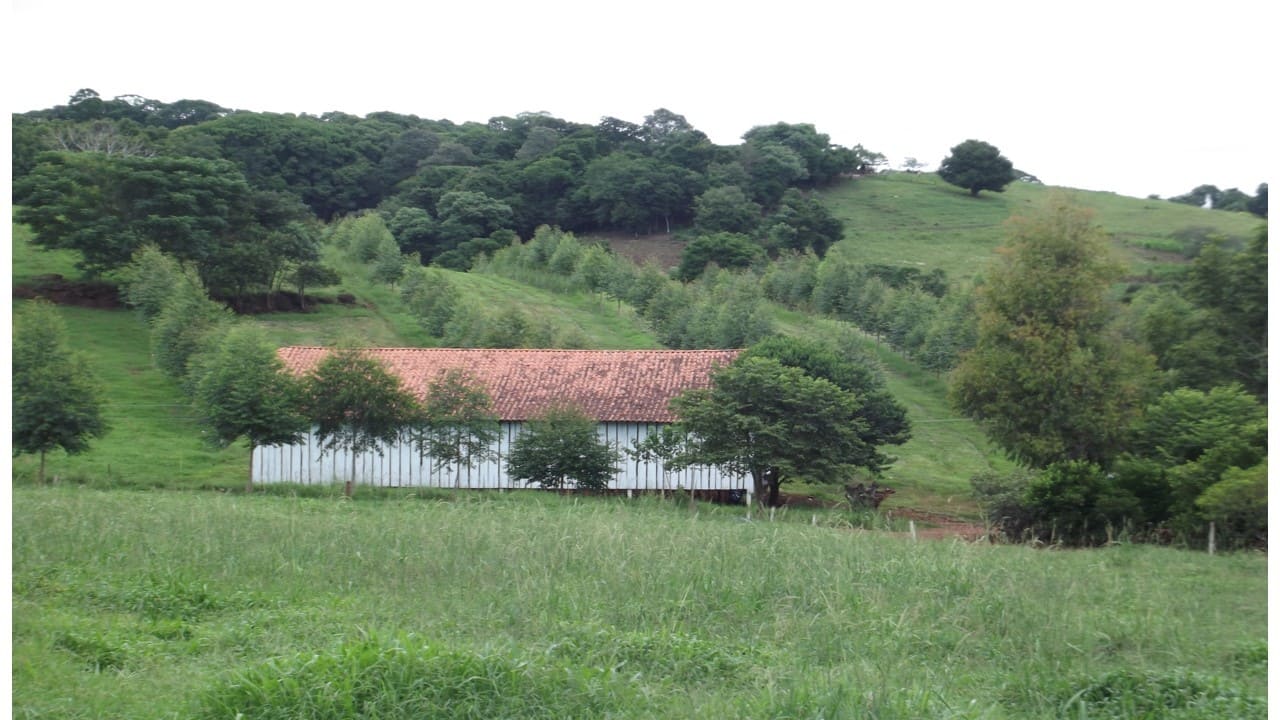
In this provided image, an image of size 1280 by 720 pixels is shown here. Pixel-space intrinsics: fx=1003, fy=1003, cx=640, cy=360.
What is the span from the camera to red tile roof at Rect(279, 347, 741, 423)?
83.5ft

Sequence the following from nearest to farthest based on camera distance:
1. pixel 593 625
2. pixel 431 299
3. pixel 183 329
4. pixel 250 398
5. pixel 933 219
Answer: pixel 593 625 < pixel 250 398 < pixel 183 329 < pixel 431 299 < pixel 933 219

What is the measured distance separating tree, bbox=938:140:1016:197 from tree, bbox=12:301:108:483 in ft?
229

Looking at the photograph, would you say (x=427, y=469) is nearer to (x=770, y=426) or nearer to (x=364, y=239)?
(x=770, y=426)

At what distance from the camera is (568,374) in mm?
27062

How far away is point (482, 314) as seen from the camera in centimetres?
3669

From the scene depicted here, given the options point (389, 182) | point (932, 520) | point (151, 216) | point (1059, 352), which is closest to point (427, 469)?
point (932, 520)

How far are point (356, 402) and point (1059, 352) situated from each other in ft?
50.9

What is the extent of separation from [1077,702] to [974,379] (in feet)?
58.7

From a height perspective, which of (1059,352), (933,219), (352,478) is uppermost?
(933,219)

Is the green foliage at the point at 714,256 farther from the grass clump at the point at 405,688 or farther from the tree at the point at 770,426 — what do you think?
the grass clump at the point at 405,688

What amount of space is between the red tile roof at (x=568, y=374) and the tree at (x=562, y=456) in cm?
143

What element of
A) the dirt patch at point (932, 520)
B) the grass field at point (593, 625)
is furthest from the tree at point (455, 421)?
the grass field at point (593, 625)

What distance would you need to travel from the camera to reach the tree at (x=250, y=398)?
2202cm

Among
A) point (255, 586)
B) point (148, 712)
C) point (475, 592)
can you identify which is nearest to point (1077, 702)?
point (475, 592)
